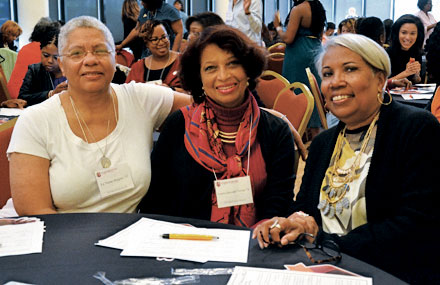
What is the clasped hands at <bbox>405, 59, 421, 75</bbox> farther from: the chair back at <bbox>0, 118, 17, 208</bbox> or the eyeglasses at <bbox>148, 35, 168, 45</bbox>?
the chair back at <bbox>0, 118, 17, 208</bbox>

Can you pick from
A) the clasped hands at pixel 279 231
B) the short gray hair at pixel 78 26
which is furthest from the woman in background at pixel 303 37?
the clasped hands at pixel 279 231

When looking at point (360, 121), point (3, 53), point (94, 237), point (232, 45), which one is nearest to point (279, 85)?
point (232, 45)

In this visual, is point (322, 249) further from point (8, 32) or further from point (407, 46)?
point (8, 32)

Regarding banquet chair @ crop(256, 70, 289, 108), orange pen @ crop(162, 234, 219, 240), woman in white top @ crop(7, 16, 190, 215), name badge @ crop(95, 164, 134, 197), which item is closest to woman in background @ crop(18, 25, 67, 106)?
banquet chair @ crop(256, 70, 289, 108)

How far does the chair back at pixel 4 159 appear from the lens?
2.16 meters

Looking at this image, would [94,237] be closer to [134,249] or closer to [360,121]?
[134,249]

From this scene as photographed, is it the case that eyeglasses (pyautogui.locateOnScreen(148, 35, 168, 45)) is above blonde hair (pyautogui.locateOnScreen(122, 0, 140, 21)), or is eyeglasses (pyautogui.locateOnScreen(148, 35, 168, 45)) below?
below

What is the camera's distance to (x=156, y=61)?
14.5ft

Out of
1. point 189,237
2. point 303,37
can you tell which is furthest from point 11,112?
point 303,37

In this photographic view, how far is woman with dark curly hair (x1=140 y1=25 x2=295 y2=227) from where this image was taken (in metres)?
2.10

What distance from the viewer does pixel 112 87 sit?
227 cm

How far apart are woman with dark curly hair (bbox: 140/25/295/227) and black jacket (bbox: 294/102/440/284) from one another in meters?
0.56

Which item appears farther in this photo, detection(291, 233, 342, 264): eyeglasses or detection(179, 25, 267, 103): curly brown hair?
detection(179, 25, 267, 103): curly brown hair

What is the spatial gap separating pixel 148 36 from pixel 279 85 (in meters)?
1.52
